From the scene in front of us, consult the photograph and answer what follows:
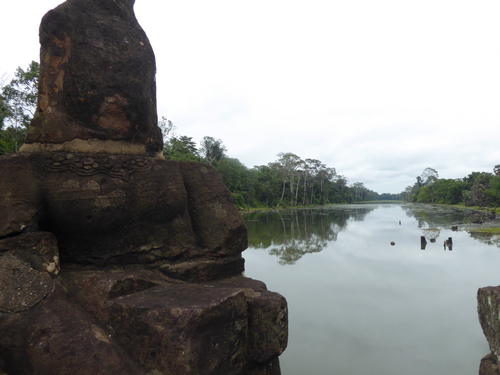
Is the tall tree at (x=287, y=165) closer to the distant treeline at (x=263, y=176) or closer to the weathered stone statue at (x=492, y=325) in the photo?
the distant treeline at (x=263, y=176)

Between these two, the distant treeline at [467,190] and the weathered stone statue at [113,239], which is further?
the distant treeline at [467,190]

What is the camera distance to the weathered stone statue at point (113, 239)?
2033mm

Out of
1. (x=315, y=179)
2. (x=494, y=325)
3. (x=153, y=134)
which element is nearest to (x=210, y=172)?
(x=153, y=134)

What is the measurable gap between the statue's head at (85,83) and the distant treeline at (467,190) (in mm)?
40649

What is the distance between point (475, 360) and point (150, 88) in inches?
240

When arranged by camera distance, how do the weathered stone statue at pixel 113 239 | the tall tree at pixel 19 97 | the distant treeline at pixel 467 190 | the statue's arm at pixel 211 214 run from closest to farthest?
the weathered stone statue at pixel 113 239
the statue's arm at pixel 211 214
the tall tree at pixel 19 97
the distant treeline at pixel 467 190

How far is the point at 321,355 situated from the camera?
4930mm

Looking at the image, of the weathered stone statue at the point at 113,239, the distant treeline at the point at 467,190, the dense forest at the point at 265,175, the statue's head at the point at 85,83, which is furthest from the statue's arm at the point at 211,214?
the distant treeline at the point at 467,190

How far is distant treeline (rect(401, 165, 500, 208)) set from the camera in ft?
124

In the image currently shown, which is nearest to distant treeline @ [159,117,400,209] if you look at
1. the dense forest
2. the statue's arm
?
the dense forest

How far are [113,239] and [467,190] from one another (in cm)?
6404

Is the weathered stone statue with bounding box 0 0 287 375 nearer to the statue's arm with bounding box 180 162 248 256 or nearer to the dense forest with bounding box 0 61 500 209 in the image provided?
the statue's arm with bounding box 180 162 248 256

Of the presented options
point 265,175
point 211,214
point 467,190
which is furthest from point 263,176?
point 211,214

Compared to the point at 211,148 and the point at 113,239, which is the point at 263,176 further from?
the point at 113,239
